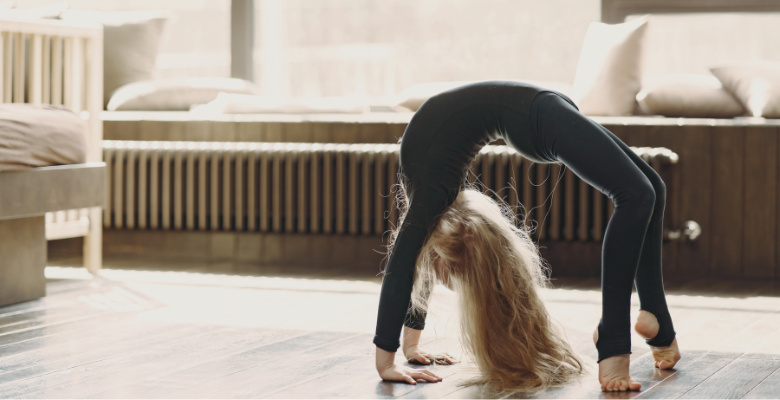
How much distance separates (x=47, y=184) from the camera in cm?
306

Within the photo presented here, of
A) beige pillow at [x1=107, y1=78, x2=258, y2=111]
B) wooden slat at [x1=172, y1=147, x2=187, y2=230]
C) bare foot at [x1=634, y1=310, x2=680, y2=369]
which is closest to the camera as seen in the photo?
bare foot at [x1=634, y1=310, x2=680, y2=369]

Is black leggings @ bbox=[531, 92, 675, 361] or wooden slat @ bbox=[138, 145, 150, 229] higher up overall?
black leggings @ bbox=[531, 92, 675, 361]

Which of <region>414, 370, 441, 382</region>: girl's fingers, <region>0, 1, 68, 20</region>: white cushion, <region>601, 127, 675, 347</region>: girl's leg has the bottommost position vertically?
<region>414, 370, 441, 382</region>: girl's fingers

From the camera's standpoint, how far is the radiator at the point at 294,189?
3.78 m

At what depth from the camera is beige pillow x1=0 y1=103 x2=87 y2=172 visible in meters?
2.90

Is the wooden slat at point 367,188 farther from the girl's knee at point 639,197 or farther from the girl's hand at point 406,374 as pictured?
the girl's knee at point 639,197

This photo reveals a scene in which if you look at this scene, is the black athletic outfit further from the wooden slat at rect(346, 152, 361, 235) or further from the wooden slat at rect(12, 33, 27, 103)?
the wooden slat at rect(12, 33, 27, 103)

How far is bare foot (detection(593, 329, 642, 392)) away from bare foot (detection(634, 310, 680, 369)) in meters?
0.18

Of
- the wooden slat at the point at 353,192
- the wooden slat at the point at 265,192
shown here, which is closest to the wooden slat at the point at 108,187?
the wooden slat at the point at 265,192

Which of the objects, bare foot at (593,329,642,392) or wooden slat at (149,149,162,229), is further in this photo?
wooden slat at (149,149,162,229)

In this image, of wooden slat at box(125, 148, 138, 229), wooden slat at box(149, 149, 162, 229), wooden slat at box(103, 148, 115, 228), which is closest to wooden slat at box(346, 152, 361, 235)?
wooden slat at box(149, 149, 162, 229)

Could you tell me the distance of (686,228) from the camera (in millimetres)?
3678

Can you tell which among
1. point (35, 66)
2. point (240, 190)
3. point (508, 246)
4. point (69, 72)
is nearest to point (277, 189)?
point (240, 190)

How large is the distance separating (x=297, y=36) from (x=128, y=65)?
31.6 inches
